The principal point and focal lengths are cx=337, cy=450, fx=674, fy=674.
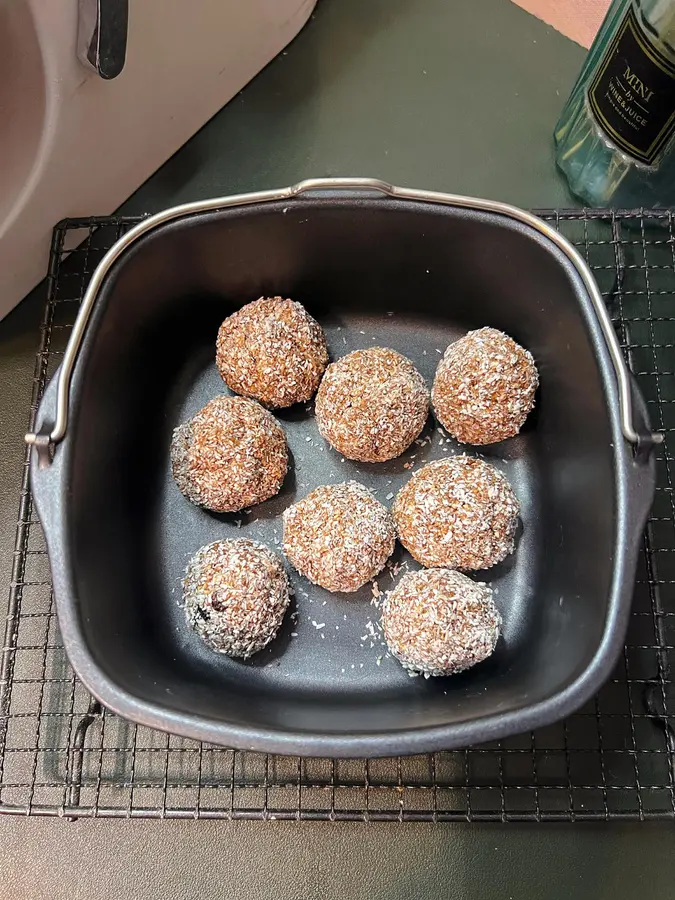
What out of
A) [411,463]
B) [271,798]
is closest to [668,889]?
[271,798]

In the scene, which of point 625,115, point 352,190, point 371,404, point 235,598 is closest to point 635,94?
point 625,115

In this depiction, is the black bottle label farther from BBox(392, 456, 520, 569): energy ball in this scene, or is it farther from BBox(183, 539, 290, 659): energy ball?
BBox(183, 539, 290, 659): energy ball

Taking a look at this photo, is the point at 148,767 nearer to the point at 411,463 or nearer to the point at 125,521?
the point at 125,521

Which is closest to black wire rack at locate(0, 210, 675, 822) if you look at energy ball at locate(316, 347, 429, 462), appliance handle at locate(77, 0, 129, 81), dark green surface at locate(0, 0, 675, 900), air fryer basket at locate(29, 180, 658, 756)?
dark green surface at locate(0, 0, 675, 900)

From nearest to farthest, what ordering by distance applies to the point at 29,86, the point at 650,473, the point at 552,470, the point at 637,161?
the point at 650,473, the point at 29,86, the point at 552,470, the point at 637,161

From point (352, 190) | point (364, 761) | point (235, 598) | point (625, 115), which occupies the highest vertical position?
point (625, 115)

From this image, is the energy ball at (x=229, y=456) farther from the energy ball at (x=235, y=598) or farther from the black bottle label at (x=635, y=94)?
the black bottle label at (x=635, y=94)

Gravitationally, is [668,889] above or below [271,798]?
above

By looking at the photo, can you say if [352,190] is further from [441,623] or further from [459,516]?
[441,623]
